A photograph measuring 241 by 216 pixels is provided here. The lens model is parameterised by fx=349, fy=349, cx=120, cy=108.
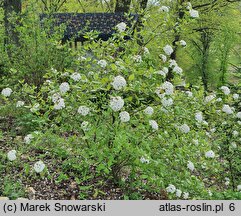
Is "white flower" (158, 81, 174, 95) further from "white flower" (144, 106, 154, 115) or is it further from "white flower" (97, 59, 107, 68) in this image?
"white flower" (97, 59, 107, 68)

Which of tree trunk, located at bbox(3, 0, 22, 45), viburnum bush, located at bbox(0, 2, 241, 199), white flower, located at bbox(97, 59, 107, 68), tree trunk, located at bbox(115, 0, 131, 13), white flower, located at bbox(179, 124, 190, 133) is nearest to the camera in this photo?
viburnum bush, located at bbox(0, 2, 241, 199)

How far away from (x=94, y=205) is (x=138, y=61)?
139 cm

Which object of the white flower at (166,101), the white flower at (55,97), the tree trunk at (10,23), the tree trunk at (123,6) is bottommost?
the white flower at (166,101)

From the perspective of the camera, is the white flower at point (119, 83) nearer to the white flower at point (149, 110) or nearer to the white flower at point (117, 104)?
the white flower at point (117, 104)

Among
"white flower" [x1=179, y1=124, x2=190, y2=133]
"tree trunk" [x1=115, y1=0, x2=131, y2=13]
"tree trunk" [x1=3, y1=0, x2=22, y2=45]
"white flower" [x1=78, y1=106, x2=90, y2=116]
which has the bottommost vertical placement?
"white flower" [x1=179, y1=124, x2=190, y2=133]

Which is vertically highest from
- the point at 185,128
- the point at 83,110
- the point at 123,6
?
the point at 123,6

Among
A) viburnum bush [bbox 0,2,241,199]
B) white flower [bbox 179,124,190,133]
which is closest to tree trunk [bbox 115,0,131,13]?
viburnum bush [bbox 0,2,241,199]

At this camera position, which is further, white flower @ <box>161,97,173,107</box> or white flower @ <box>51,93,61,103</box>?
white flower @ <box>51,93,61,103</box>

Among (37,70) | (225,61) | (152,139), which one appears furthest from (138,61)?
(225,61)

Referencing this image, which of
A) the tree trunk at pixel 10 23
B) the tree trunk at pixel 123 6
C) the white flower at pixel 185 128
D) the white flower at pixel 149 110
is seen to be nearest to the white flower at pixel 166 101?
the white flower at pixel 149 110

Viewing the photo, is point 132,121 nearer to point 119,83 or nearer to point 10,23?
point 119,83

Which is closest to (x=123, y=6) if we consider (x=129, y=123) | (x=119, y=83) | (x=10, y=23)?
(x=10, y=23)

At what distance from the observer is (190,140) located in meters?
3.41

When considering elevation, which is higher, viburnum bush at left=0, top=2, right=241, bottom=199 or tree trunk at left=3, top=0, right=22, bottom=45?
tree trunk at left=3, top=0, right=22, bottom=45
